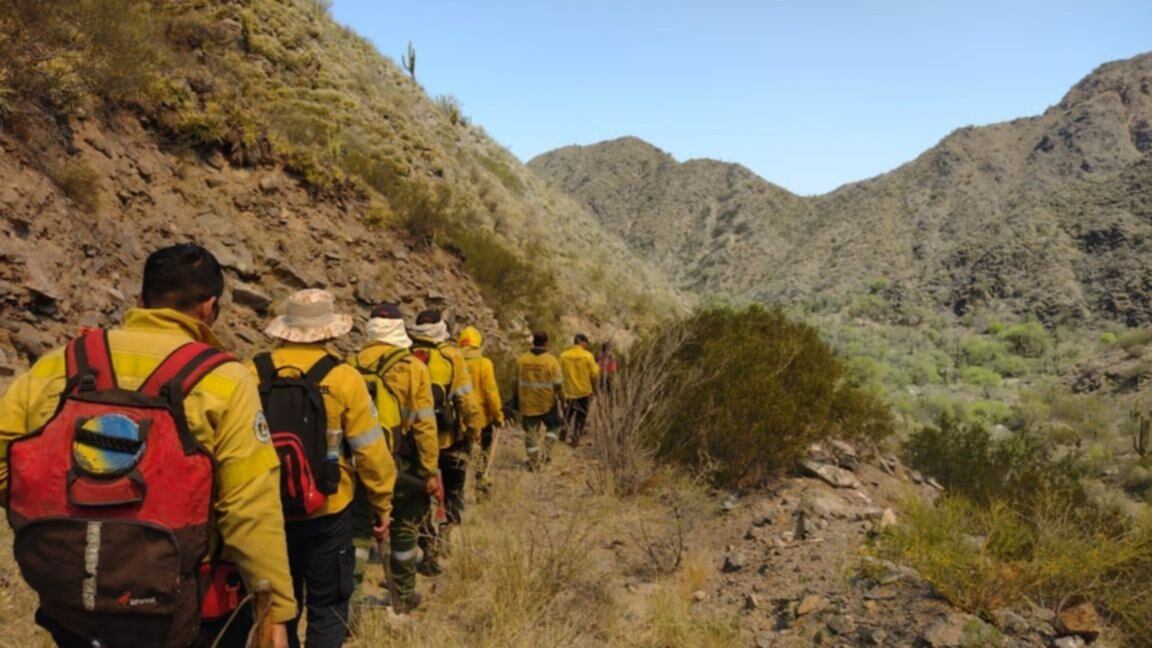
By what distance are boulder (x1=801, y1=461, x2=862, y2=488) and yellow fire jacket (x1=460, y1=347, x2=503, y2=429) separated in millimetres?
3566

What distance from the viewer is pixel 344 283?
31.2 ft

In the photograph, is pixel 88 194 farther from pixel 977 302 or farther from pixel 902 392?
pixel 977 302

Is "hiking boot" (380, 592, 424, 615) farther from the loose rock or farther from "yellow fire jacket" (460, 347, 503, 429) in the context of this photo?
the loose rock

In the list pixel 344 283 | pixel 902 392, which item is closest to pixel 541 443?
pixel 344 283

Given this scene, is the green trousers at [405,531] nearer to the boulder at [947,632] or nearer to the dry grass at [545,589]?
the dry grass at [545,589]

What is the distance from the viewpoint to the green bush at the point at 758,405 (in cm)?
702

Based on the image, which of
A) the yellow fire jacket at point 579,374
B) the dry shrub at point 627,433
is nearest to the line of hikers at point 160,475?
the dry shrub at point 627,433

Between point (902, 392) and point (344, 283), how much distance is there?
62.7ft

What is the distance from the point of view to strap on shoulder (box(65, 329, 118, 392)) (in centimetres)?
172

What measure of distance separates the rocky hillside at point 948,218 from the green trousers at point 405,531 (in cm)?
3289

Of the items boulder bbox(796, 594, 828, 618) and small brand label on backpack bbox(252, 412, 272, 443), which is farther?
boulder bbox(796, 594, 828, 618)

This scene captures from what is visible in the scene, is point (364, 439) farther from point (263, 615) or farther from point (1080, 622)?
point (1080, 622)

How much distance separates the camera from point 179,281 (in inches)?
78.5

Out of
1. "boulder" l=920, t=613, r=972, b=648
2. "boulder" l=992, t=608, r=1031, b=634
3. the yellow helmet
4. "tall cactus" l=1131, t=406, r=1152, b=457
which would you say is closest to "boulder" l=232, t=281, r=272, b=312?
the yellow helmet
